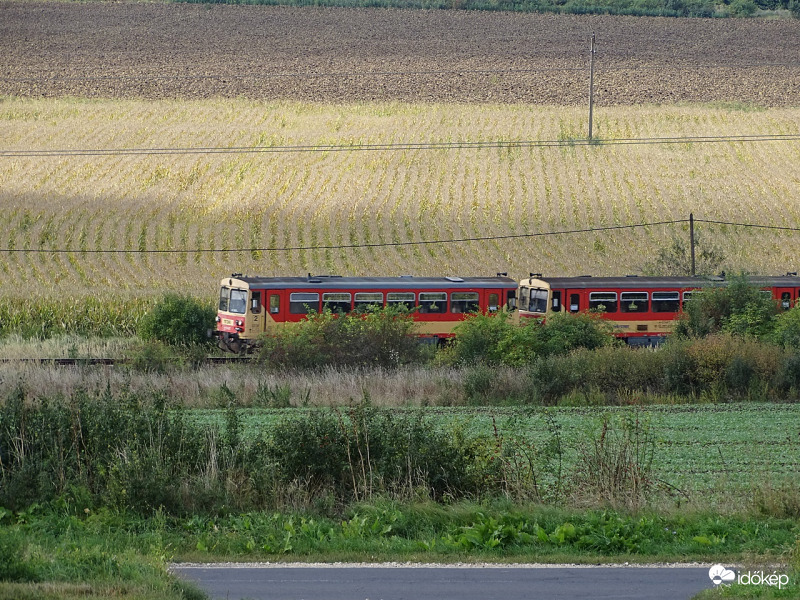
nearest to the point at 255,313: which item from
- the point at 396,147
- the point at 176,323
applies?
the point at 176,323

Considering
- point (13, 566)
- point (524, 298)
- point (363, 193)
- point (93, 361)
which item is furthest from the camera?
point (363, 193)

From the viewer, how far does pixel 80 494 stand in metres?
11.7

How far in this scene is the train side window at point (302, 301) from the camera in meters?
31.1

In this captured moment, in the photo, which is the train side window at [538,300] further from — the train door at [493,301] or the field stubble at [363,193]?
the field stubble at [363,193]

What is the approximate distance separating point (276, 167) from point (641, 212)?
2090 cm

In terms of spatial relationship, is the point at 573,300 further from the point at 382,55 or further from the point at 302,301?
the point at 382,55

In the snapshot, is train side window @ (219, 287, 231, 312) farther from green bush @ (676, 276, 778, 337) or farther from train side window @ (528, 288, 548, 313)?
green bush @ (676, 276, 778, 337)

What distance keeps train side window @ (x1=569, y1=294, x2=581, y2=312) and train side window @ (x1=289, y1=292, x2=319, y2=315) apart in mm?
7672

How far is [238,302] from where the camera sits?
103 ft

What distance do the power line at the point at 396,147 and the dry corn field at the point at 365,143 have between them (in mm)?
331

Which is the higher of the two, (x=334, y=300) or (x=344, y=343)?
(x=334, y=300)

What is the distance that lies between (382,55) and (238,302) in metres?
59.1

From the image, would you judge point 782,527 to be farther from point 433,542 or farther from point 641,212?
point 641,212

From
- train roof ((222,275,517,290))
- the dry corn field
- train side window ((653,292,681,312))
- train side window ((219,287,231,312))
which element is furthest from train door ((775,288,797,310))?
train side window ((219,287,231,312))
